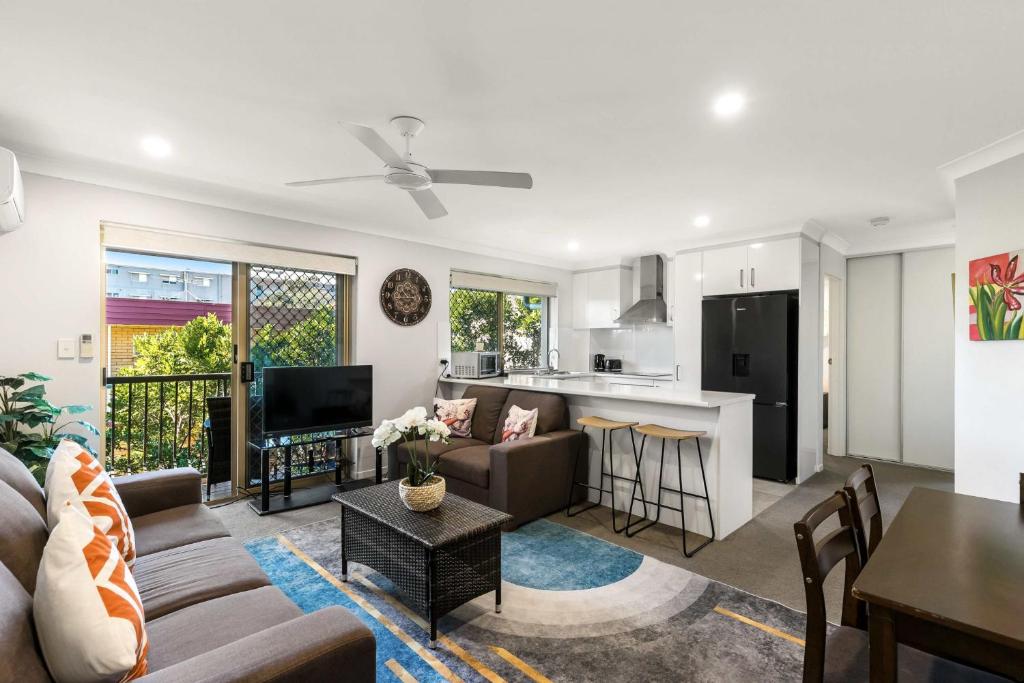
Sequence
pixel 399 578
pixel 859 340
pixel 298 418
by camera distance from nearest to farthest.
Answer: pixel 399 578 → pixel 298 418 → pixel 859 340

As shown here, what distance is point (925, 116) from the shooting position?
244cm

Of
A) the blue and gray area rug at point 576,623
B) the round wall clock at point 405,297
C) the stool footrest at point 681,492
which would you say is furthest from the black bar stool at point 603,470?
the round wall clock at point 405,297

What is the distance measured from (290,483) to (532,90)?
3.55 m

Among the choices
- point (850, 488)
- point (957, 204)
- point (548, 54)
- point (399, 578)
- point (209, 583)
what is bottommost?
point (399, 578)

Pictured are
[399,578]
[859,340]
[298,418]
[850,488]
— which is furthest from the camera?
[859,340]

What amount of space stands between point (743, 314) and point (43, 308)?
18.2 feet

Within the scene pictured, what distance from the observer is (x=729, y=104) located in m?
2.30

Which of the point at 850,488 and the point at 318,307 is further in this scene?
the point at 318,307

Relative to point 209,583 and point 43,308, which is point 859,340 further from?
point 43,308

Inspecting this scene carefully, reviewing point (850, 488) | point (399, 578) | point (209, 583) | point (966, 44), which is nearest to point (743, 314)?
point (966, 44)

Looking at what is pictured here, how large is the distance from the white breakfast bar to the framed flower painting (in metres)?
1.37

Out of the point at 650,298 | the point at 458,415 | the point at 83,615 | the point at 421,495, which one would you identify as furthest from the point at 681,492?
the point at 650,298

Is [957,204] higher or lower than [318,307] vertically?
higher

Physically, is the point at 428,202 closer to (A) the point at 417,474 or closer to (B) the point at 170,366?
(A) the point at 417,474
